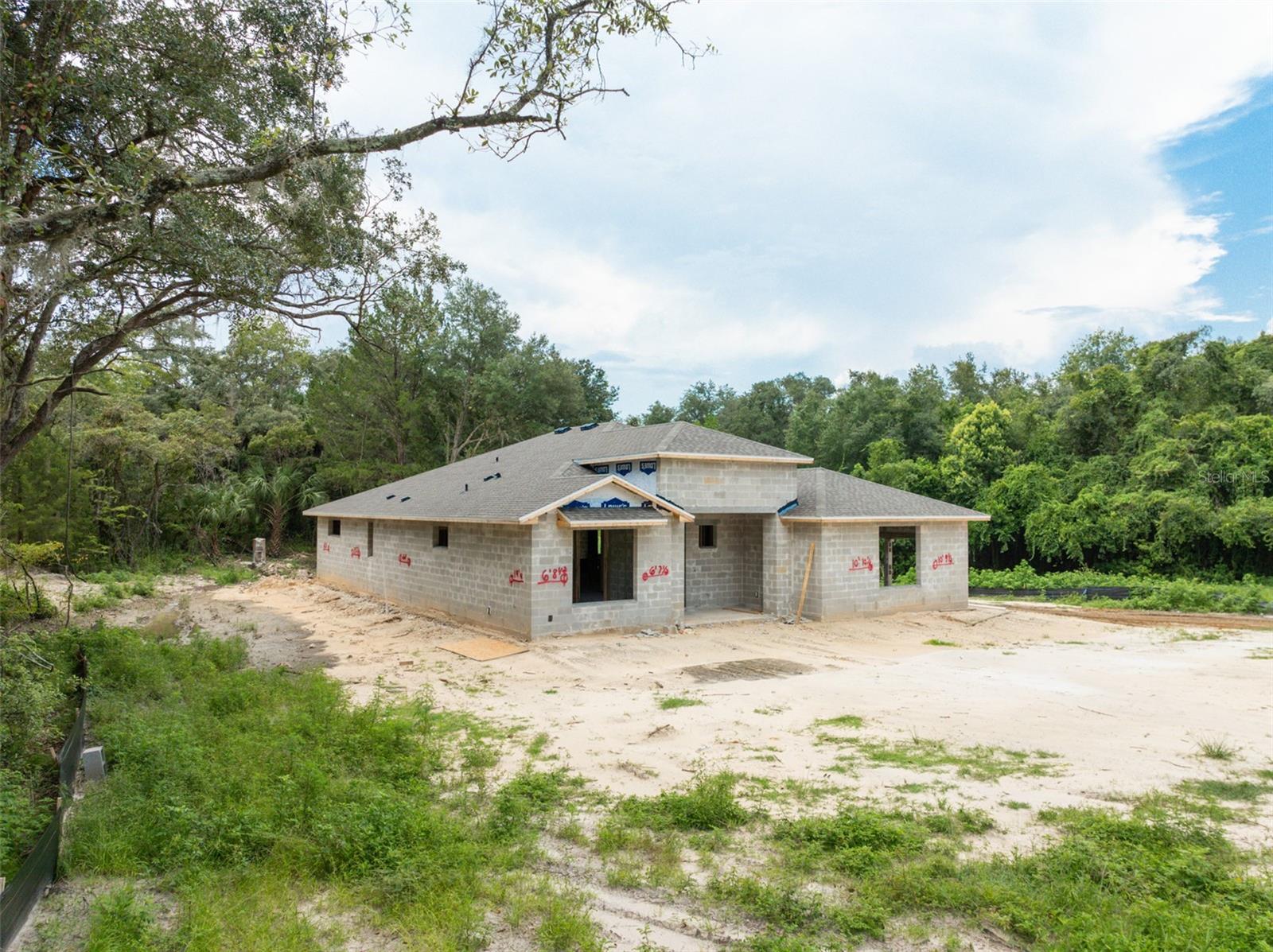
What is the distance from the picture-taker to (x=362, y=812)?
575 centimetres

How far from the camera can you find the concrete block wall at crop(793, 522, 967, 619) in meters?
18.4

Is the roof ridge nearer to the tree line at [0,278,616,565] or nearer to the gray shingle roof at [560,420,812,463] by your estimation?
the gray shingle roof at [560,420,812,463]

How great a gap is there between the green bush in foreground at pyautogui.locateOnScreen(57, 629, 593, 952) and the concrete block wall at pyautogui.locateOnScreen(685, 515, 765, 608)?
11.6m

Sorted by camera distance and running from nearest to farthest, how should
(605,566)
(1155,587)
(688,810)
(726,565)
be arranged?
(688,810), (605,566), (726,565), (1155,587)

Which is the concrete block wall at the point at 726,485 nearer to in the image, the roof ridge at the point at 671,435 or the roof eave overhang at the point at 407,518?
the roof ridge at the point at 671,435

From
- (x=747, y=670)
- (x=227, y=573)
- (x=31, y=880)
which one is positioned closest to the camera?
(x=31, y=880)

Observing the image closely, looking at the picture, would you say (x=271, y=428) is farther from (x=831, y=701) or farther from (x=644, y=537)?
(x=831, y=701)

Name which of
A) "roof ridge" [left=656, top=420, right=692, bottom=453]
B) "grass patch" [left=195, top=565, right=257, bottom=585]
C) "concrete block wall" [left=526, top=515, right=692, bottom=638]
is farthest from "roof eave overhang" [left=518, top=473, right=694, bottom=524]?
"grass patch" [left=195, top=565, right=257, bottom=585]

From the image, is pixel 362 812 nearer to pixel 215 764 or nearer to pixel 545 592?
pixel 215 764

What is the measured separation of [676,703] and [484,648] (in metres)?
5.42

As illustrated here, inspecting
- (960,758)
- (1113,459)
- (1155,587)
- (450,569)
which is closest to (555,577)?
(450,569)

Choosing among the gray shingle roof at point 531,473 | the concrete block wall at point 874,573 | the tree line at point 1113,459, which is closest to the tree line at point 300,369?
the tree line at point 1113,459

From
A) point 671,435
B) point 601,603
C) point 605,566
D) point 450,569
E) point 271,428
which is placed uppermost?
point 271,428

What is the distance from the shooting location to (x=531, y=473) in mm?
19578
